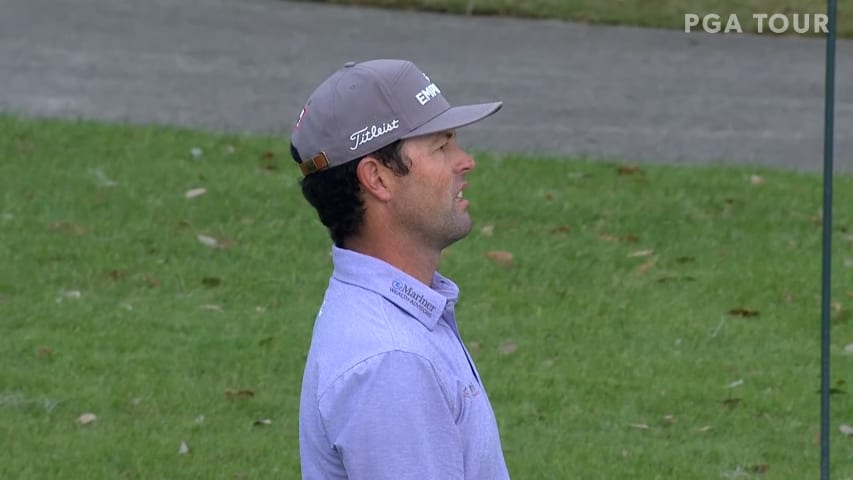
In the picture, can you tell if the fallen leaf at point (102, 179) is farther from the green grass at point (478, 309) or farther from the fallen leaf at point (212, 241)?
the fallen leaf at point (212, 241)

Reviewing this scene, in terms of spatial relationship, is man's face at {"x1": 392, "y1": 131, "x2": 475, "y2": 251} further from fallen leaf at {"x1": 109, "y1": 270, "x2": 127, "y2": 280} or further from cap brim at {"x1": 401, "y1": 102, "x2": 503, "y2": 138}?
fallen leaf at {"x1": 109, "y1": 270, "x2": 127, "y2": 280}

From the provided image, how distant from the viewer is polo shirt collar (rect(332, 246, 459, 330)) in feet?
8.68

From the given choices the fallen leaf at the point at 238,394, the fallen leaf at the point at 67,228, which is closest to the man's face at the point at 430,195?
the fallen leaf at the point at 238,394

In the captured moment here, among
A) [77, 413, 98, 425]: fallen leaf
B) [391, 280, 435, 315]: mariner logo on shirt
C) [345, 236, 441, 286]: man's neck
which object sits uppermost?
[345, 236, 441, 286]: man's neck

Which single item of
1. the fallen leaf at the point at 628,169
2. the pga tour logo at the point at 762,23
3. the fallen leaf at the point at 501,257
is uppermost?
the fallen leaf at the point at 501,257

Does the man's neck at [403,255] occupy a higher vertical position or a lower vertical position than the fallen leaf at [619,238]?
higher

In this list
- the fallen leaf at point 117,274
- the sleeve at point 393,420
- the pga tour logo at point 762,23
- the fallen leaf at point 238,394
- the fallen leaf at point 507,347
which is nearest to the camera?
the sleeve at point 393,420


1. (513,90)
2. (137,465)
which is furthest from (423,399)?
(513,90)

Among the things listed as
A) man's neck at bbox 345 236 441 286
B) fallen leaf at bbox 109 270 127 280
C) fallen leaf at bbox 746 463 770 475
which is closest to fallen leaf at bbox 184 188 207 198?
fallen leaf at bbox 109 270 127 280

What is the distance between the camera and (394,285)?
2.67 metres

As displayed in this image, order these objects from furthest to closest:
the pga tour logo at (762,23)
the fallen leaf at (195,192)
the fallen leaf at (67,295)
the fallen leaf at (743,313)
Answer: the pga tour logo at (762,23), the fallen leaf at (195,192), the fallen leaf at (743,313), the fallen leaf at (67,295)

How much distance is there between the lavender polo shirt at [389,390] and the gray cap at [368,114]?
0.60 ft

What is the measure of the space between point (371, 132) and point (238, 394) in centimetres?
366

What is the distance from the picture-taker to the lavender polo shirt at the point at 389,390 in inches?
97.0
